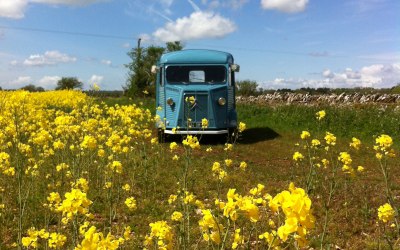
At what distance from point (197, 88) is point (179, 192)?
348 inches

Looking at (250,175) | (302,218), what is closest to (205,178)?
(250,175)

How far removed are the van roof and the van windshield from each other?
0.19 m

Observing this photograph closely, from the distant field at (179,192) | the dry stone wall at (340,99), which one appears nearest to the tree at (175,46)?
the dry stone wall at (340,99)

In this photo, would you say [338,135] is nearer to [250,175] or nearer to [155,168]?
[250,175]

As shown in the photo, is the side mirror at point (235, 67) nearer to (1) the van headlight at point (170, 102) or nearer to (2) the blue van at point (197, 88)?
(2) the blue van at point (197, 88)

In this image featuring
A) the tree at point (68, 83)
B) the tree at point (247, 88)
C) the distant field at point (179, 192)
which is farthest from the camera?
the tree at point (68, 83)

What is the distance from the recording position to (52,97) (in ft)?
96.4

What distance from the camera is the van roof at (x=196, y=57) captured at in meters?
13.9

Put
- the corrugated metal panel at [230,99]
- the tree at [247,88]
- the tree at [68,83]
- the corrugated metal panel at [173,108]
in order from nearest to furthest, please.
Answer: the corrugated metal panel at [173,108]
the corrugated metal panel at [230,99]
the tree at [247,88]
the tree at [68,83]

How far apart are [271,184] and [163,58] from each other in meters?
7.00

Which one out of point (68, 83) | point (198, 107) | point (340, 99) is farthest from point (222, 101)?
point (68, 83)

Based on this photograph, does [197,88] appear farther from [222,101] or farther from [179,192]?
[179,192]

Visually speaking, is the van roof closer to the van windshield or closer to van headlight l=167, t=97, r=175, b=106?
the van windshield

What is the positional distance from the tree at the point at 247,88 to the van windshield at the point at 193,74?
84.1ft
